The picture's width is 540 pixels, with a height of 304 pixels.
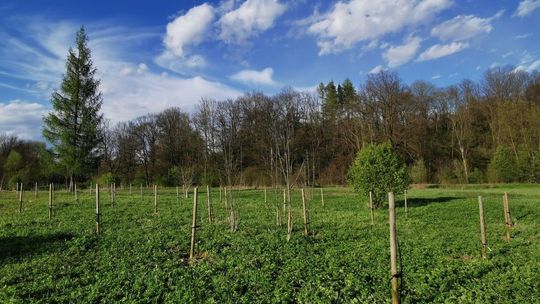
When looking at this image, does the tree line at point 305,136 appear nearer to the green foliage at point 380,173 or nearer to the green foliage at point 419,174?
the green foliage at point 419,174

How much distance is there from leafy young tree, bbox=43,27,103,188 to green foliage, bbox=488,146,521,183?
45.6 meters

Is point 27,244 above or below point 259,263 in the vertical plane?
above

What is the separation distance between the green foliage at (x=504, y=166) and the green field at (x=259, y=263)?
3262cm

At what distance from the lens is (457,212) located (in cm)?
1958

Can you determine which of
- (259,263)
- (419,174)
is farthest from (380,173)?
(419,174)

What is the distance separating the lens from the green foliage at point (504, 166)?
43.7m

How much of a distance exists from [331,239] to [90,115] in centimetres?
3414

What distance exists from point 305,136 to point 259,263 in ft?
167

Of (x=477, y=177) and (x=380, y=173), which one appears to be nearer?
(x=380, y=173)

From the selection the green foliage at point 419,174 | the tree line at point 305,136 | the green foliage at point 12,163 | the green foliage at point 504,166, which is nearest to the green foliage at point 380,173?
the tree line at point 305,136

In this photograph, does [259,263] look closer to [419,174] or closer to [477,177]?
[419,174]

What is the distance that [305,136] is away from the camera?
59.3 metres

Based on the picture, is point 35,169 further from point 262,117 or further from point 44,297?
point 44,297

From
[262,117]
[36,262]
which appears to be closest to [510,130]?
[262,117]
